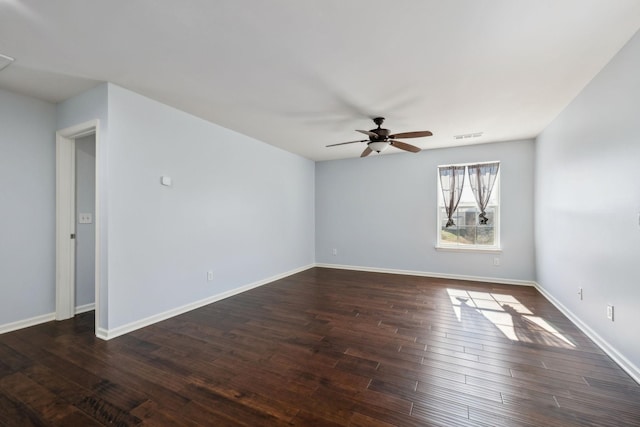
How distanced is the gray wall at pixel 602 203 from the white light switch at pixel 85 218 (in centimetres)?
543

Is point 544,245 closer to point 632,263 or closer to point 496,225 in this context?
point 496,225

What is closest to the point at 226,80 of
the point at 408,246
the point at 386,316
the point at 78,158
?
the point at 78,158

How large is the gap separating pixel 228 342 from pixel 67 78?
9.66 feet

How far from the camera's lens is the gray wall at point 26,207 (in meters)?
2.88

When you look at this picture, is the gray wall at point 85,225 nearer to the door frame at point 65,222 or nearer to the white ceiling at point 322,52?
the door frame at point 65,222

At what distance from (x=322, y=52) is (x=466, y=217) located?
436 cm

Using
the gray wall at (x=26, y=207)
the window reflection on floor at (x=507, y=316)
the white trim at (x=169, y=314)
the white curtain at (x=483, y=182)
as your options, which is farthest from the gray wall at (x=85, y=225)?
the white curtain at (x=483, y=182)

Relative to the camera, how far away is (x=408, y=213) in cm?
564

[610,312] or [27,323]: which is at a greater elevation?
[610,312]

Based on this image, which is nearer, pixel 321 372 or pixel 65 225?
pixel 321 372

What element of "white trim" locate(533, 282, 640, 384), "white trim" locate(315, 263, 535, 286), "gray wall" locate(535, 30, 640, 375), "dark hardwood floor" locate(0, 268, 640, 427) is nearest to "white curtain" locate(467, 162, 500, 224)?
"white trim" locate(315, 263, 535, 286)

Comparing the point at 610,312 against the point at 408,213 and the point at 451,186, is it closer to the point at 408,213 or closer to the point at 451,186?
the point at 451,186

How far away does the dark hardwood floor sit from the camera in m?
1.71

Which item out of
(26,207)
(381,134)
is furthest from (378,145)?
(26,207)
